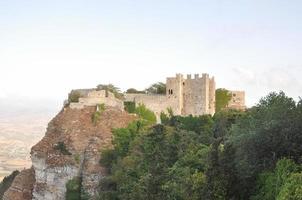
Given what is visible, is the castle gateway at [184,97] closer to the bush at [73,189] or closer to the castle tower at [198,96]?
the castle tower at [198,96]

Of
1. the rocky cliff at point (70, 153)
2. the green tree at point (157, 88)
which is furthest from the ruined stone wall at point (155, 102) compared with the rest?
the rocky cliff at point (70, 153)

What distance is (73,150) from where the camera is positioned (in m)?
66.1

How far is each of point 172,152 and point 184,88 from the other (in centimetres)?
2087

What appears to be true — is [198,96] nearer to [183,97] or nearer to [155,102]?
[183,97]

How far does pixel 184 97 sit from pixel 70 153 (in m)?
15.9

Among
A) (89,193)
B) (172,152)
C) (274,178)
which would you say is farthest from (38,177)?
(274,178)

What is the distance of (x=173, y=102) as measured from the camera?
7319 centimetres

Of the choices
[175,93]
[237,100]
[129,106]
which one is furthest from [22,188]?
[237,100]

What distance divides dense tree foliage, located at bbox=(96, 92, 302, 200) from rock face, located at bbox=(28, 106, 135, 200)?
22.0 ft

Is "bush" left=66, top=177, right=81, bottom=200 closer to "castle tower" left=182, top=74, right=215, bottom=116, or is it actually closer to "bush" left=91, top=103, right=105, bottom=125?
"bush" left=91, top=103, right=105, bottom=125

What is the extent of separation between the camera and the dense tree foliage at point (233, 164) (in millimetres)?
35312

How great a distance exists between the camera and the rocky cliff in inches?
2532

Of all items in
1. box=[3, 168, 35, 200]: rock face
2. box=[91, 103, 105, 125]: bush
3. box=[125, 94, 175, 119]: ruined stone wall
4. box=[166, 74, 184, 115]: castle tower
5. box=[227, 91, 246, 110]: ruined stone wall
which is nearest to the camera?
box=[91, 103, 105, 125]: bush

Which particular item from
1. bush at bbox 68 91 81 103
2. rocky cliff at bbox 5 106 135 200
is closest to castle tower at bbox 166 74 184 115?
rocky cliff at bbox 5 106 135 200
